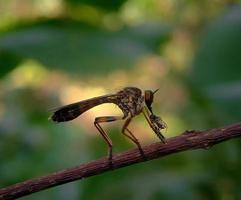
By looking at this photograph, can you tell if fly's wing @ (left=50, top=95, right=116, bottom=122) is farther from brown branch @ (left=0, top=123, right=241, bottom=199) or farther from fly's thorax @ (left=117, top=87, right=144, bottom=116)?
brown branch @ (left=0, top=123, right=241, bottom=199)

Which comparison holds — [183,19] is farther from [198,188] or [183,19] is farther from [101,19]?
[198,188]

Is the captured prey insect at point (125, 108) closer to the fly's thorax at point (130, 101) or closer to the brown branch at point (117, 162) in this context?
the fly's thorax at point (130, 101)

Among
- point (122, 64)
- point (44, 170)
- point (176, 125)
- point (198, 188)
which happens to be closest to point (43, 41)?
point (122, 64)

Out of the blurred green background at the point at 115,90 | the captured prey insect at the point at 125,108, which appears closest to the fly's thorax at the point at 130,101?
the captured prey insect at the point at 125,108

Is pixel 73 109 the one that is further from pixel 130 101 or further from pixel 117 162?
pixel 117 162

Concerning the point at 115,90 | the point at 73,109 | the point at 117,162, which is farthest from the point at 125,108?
the point at 115,90

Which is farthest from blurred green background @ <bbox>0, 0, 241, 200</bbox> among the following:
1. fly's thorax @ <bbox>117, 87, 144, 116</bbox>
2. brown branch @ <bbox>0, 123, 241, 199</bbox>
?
brown branch @ <bbox>0, 123, 241, 199</bbox>
